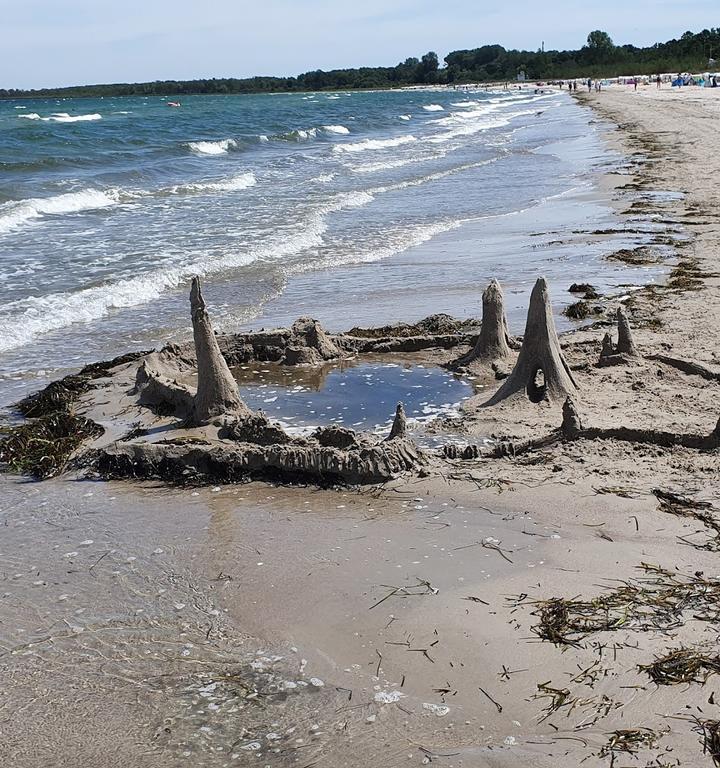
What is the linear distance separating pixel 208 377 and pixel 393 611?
3357mm

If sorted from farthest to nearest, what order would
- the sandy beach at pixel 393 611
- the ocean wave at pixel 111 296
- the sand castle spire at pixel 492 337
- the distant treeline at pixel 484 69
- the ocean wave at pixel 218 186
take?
the distant treeline at pixel 484 69
the ocean wave at pixel 218 186
the ocean wave at pixel 111 296
the sand castle spire at pixel 492 337
the sandy beach at pixel 393 611

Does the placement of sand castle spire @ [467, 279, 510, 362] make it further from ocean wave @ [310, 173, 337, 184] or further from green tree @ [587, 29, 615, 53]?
green tree @ [587, 29, 615, 53]

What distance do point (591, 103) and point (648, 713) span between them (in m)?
69.0

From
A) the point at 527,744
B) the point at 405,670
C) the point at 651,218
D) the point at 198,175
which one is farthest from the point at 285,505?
the point at 198,175

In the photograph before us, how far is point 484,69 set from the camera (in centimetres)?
17462

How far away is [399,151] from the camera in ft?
129

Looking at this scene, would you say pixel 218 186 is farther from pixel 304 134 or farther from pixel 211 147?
pixel 304 134

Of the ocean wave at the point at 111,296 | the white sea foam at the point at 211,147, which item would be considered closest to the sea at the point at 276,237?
the ocean wave at the point at 111,296

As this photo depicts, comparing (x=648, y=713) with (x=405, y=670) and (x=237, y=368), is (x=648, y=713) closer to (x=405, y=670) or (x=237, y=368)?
(x=405, y=670)

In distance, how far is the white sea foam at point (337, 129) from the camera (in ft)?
169

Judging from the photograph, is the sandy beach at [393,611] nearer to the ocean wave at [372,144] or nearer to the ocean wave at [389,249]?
the ocean wave at [389,249]

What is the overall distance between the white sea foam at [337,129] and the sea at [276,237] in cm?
1362

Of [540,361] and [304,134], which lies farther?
[304,134]

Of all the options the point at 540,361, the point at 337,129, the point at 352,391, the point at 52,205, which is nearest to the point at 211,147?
the point at 337,129
